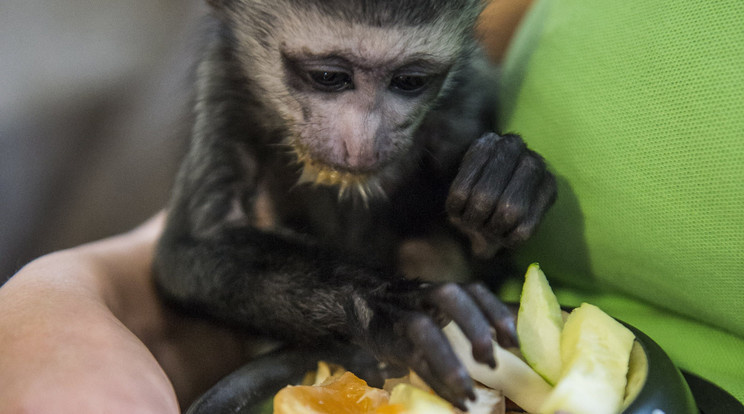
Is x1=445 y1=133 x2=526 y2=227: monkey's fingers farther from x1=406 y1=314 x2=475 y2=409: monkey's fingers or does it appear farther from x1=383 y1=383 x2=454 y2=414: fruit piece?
x1=383 y1=383 x2=454 y2=414: fruit piece

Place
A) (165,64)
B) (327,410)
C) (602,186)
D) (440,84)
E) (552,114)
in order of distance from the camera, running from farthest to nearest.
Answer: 1. (165,64)
2. (440,84)
3. (552,114)
4. (602,186)
5. (327,410)

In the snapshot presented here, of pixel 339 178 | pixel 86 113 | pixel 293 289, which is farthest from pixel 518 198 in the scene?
pixel 86 113

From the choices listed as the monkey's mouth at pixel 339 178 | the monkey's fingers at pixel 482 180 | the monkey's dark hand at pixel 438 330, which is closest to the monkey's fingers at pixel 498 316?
the monkey's dark hand at pixel 438 330

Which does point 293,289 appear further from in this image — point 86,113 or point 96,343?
point 86,113

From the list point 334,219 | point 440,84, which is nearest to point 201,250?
point 334,219

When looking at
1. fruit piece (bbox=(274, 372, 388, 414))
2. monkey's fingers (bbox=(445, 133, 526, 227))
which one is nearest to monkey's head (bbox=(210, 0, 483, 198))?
monkey's fingers (bbox=(445, 133, 526, 227))

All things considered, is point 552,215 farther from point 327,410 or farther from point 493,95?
point 327,410

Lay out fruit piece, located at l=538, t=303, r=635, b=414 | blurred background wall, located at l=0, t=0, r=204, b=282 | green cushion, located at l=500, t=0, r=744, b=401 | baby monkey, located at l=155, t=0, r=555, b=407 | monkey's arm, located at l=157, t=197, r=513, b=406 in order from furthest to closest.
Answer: blurred background wall, located at l=0, t=0, r=204, b=282
baby monkey, located at l=155, t=0, r=555, b=407
green cushion, located at l=500, t=0, r=744, b=401
monkey's arm, located at l=157, t=197, r=513, b=406
fruit piece, located at l=538, t=303, r=635, b=414
